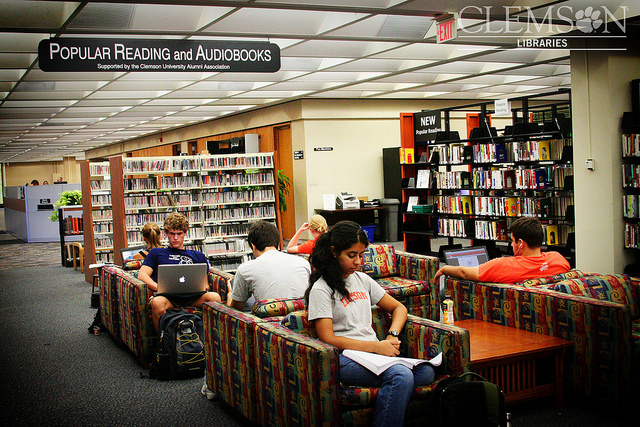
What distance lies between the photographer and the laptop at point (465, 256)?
5543 mm

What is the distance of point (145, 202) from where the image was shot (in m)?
9.67

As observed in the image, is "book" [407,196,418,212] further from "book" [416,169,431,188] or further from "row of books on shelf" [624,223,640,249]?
"row of books on shelf" [624,223,640,249]

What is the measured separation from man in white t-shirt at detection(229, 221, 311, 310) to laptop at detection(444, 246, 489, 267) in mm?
1593

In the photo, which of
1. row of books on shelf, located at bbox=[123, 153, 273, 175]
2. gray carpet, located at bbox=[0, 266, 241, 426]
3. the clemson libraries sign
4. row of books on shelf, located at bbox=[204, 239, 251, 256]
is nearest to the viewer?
gray carpet, located at bbox=[0, 266, 241, 426]

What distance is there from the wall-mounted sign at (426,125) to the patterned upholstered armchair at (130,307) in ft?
17.0

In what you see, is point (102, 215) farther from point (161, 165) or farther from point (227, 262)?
point (227, 262)

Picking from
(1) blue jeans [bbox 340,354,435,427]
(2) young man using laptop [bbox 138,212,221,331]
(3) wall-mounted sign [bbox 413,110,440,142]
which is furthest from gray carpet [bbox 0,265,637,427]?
(3) wall-mounted sign [bbox 413,110,440,142]

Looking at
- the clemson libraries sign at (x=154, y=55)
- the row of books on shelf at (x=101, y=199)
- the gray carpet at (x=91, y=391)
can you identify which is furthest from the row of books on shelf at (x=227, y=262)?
the clemson libraries sign at (x=154, y=55)

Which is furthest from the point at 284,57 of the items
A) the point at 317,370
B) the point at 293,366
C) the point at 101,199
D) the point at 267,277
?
the point at 317,370

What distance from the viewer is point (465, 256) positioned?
18.6 feet

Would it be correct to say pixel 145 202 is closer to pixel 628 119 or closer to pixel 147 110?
pixel 147 110

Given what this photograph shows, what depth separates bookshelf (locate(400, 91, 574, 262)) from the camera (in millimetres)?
7990

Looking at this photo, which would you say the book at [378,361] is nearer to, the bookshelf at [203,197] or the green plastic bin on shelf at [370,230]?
the bookshelf at [203,197]

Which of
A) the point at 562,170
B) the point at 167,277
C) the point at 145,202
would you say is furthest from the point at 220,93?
the point at 167,277
